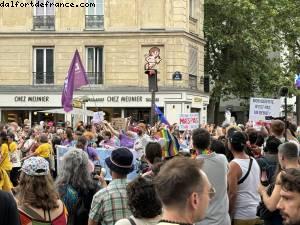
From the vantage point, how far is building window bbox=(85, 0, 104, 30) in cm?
3772

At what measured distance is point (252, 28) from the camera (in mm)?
41406

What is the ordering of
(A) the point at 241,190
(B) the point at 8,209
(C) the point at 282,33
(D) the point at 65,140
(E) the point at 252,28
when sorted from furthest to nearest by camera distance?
(C) the point at 282,33 → (E) the point at 252,28 → (D) the point at 65,140 → (A) the point at 241,190 → (B) the point at 8,209

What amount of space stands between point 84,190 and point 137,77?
1174 inches

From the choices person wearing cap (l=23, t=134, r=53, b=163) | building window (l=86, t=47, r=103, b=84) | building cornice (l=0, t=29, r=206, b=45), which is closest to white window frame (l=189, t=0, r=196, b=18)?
building cornice (l=0, t=29, r=206, b=45)

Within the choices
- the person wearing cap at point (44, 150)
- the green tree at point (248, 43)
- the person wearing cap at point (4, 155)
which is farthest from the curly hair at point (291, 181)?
the green tree at point (248, 43)

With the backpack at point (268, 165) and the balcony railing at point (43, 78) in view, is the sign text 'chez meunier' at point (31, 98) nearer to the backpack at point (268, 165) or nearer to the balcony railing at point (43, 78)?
the balcony railing at point (43, 78)

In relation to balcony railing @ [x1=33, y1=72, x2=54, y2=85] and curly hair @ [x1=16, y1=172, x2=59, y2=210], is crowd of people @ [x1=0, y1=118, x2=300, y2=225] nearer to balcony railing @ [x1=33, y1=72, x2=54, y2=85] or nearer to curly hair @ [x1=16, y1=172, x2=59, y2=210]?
curly hair @ [x1=16, y1=172, x2=59, y2=210]

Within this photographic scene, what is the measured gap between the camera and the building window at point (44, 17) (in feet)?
125

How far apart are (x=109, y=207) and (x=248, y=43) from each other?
117 ft

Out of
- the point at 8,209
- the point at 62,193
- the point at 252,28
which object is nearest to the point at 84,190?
the point at 62,193

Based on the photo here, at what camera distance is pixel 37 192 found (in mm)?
5848

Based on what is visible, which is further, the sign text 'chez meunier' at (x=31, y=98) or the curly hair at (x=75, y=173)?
the sign text 'chez meunier' at (x=31, y=98)

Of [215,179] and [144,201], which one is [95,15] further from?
[144,201]

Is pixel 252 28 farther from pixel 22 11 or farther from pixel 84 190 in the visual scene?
pixel 84 190
